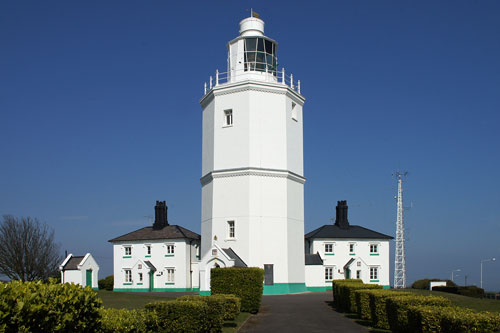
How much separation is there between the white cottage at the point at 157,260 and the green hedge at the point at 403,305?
103ft

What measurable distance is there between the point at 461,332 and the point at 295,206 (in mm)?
25794

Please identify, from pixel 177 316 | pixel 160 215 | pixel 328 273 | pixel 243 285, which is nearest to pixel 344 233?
pixel 328 273

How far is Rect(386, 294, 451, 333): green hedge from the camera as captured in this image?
14156 millimetres

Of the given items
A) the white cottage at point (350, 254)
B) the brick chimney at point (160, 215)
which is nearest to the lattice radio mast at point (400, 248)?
the white cottage at point (350, 254)

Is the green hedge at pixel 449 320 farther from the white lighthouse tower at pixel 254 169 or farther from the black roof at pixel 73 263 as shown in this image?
the black roof at pixel 73 263

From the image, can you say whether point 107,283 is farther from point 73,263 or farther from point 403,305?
point 403,305

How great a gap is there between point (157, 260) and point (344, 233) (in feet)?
55.8

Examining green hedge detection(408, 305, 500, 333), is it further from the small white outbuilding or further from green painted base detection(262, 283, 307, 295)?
the small white outbuilding

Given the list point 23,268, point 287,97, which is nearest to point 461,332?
point 287,97

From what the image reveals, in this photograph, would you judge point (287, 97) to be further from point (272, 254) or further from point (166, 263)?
point (166, 263)

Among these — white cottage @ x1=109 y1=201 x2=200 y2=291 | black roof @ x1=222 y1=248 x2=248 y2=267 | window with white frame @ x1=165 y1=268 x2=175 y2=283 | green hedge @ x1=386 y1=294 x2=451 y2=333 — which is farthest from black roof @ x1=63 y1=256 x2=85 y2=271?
green hedge @ x1=386 y1=294 x2=451 y2=333

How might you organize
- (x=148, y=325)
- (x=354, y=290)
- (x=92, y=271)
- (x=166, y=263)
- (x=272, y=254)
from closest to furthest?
(x=148, y=325)
(x=354, y=290)
(x=272, y=254)
(x=92, y=271)
(x=166, y=263)

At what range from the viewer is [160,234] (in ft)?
155

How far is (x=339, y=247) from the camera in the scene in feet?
155
